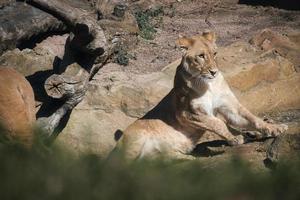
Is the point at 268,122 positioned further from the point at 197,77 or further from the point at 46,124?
the point at 46,124

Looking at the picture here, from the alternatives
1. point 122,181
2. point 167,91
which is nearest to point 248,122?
point 167,91

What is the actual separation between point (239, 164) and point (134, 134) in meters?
6.46

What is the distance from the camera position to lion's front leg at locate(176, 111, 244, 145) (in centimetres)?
912

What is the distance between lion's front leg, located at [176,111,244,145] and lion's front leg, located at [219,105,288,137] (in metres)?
0.25

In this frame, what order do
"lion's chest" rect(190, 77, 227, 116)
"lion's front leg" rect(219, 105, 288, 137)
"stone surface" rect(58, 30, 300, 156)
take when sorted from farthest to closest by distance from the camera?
"stone surface" rect(58, 30, 300, 156), "lion's chest" rect(190, 77, 227, 116), "lion's front leg" rect(219, 105, 288, 137)

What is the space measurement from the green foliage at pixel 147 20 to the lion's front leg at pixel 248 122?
5.46m

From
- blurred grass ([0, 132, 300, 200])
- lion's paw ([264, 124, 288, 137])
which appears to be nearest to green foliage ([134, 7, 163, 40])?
lion's paw ([264, 124, 288, 137])

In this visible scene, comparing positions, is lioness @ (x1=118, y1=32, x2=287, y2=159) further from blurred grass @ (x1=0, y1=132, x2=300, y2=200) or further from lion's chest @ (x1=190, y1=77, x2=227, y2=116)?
→ blurred grass @ (x1=0, y1=132, x2=300, y2=200)

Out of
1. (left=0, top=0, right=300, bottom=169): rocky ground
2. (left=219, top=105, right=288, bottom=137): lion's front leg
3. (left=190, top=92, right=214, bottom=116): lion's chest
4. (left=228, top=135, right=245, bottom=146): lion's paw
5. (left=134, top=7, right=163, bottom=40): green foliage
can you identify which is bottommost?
(left=134, top=7, right=163, bottom=40): green foliage

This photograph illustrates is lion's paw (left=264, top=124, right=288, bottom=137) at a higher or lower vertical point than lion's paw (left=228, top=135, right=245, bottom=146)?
higher

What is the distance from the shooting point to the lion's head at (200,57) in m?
9.29

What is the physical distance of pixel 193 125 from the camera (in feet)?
31.3

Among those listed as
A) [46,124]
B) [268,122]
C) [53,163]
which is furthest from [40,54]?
[53,163]

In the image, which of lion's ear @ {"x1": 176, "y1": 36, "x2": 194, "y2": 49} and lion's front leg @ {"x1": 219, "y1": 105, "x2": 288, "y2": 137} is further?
lion's ear @ {"x1": 176, "y1": 36, "x2": 194, "y2": 49}
